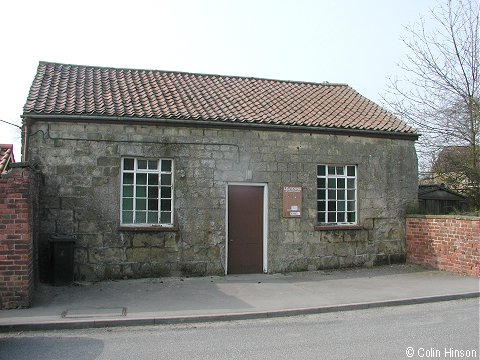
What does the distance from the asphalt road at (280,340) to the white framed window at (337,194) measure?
15.7 feet

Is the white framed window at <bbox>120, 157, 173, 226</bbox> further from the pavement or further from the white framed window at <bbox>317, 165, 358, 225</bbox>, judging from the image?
the white framed window at <bbox>317, 165, 358, 225</bbox>

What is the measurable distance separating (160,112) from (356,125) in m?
5.36

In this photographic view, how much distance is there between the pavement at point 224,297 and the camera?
292 inches

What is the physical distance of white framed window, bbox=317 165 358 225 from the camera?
12.4 metres

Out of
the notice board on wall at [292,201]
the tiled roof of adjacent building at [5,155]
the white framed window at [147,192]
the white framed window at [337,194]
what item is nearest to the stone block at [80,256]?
the white framed window at [147,192]

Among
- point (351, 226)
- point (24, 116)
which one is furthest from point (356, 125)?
point (24, 116)

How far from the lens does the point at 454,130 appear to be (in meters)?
16.2

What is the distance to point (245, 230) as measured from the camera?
11656mm

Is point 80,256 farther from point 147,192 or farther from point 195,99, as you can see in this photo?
point 195,99

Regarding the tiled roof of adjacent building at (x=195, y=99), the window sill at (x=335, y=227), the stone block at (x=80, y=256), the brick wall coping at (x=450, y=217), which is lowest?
Answer: the stone block at (x=80, y=256)

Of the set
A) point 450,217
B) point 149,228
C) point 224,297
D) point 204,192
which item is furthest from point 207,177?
Answer: point 450,217

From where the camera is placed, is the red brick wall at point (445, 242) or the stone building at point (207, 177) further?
the red brick wall at point (445, 242)

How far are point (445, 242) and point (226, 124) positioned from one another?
6.51 m

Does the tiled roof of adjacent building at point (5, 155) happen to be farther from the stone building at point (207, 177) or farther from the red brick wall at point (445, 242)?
the red brick wall at point (445, 242)
